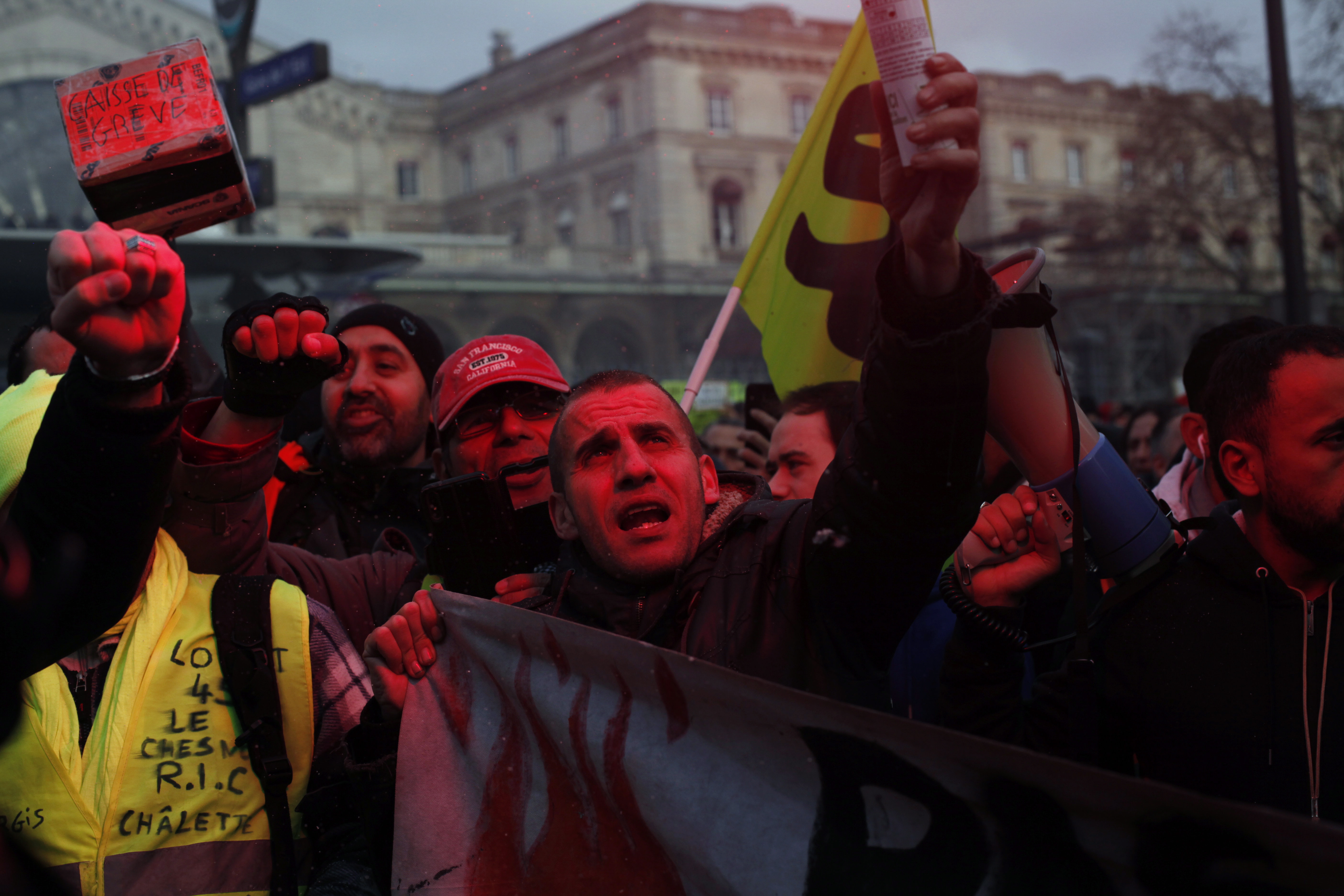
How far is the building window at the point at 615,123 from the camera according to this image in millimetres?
36125

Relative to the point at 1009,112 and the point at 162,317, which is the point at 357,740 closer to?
the point at 162,317

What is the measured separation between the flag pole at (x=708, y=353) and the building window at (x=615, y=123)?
33861 mm

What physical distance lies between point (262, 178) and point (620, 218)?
31.5 meters

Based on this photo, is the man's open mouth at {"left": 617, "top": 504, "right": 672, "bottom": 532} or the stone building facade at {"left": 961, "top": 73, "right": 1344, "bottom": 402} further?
the stone building facade at {"left": 961, "top": 73, "right": 1344, "bottom": 402}

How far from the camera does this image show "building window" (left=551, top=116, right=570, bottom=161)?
38062 mm

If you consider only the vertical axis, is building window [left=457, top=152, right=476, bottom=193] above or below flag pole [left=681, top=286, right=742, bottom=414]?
above

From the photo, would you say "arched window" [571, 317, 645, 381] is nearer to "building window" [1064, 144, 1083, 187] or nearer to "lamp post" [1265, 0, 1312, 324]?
"building window" [1064, 144, 1083, 187]

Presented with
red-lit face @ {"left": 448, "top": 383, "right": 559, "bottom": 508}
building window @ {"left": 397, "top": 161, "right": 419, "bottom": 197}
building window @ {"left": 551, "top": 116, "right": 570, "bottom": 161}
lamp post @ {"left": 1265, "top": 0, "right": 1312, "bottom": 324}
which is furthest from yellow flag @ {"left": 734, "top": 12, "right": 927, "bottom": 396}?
building window @ {"left": 397, "top": 161, "right": 419, "bottom": 197}

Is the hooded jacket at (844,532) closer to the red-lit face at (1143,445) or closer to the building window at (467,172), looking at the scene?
the red-lit face at (1143,445)

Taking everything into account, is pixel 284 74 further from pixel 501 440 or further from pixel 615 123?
pixel 615 123

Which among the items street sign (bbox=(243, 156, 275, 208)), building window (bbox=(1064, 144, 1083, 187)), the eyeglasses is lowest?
the eyeglasses

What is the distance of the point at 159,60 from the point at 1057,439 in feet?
5.26

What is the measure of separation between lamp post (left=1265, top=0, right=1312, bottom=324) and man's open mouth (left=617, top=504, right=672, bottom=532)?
21.2ft

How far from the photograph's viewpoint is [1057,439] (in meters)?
1.67
